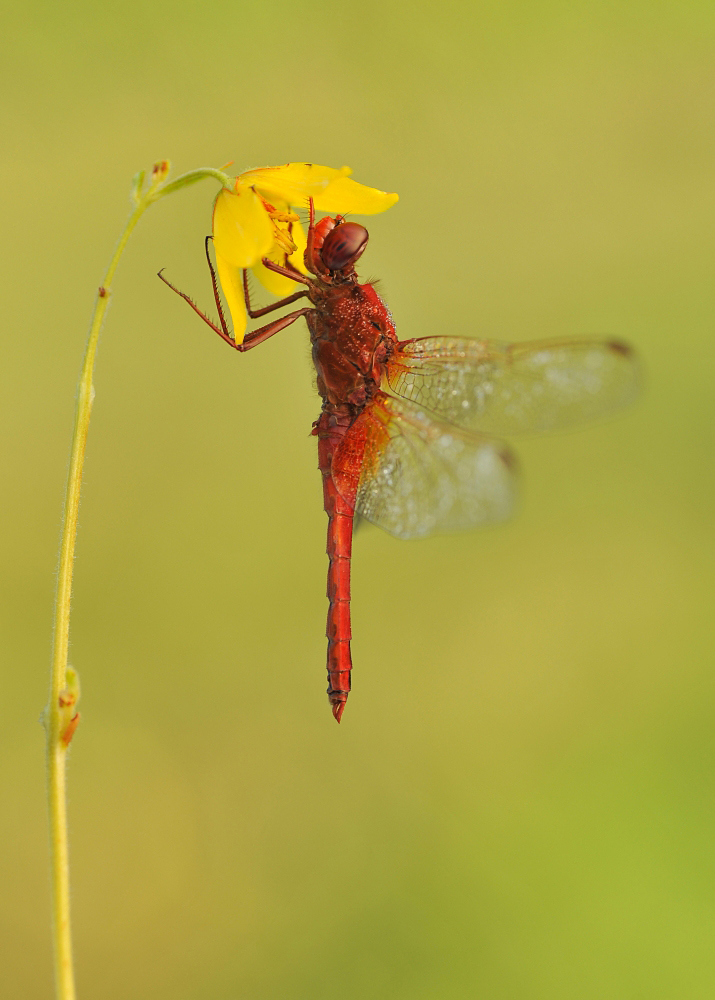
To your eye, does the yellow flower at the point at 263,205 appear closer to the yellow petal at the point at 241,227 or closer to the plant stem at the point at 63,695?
the yellow petal at the point at 241,227

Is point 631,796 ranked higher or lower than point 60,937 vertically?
lower

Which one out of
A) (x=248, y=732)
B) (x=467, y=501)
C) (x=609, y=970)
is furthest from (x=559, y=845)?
(x=467, y=501)

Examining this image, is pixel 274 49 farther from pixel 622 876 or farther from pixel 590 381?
pixel 622 876

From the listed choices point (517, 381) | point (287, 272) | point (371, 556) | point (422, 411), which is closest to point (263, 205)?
point (287, 272)

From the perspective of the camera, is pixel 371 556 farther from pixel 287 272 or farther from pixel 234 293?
pixel 234 293

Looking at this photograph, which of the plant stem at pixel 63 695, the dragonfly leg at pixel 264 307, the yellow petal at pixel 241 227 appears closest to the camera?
the plant stem at pixel 63 695

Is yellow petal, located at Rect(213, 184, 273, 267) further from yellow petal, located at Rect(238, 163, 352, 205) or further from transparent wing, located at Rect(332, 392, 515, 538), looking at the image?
transparent wing, located at Rect(332, 392, 515, 538)

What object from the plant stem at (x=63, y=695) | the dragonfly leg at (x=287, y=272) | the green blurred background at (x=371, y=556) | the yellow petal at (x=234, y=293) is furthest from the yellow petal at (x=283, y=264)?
the green blurred background at (x=371, y=556)
